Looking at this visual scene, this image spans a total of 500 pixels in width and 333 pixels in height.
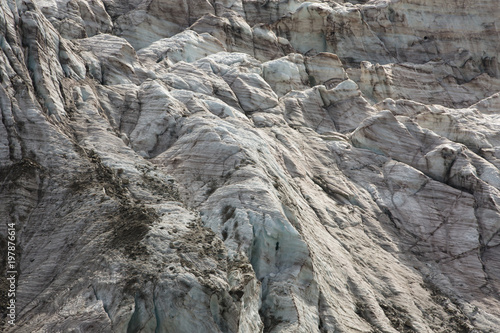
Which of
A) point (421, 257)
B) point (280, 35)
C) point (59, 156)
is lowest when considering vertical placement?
point (421, 257)

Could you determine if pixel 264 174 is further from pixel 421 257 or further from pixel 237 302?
pixel 421 257

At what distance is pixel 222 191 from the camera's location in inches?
992

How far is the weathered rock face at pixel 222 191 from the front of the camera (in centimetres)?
1950

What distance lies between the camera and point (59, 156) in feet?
77.6

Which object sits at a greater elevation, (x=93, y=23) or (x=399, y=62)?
(x=93, y=23)

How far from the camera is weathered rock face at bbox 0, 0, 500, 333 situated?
19.5 metres

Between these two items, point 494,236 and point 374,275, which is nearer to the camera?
point 374,275

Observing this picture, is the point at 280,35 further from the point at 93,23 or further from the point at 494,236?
the point at 494,236

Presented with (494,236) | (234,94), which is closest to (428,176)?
(494,236)

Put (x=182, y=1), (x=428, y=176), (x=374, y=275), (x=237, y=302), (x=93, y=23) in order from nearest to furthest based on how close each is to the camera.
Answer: (x=237, y=302)
(x=374, y=275)
(x=428, y=176)
(x=93, y=23)
(x=182, y=1)

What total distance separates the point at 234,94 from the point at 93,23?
18.5 metres

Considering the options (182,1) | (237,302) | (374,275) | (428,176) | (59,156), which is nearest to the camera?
(237,302)

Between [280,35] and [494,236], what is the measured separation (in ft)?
111

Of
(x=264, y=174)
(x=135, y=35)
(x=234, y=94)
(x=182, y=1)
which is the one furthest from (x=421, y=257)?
(x=182, y=1)
